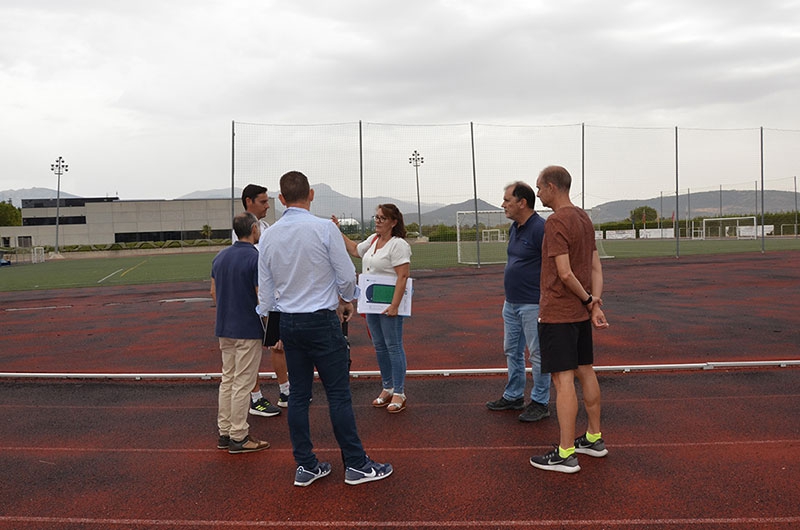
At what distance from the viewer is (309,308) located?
3645 mm

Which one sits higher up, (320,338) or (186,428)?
(320,338)

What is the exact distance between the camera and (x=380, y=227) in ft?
16.5

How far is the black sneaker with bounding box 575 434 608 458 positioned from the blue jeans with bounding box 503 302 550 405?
2.52ft

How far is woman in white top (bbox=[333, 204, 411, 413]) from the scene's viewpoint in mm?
4984

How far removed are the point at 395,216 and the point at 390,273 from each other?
0.48 meters

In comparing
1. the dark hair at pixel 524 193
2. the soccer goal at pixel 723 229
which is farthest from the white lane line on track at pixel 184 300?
the soccer goal at pixel 723 229

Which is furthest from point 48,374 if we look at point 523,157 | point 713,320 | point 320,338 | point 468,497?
point 523,157

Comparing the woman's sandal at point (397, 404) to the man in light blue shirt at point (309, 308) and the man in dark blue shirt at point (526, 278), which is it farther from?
the man in light blue shirt at point (309, 308)

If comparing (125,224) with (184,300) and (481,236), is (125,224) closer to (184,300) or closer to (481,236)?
(481,236)

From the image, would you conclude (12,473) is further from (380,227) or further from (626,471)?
(626,471)

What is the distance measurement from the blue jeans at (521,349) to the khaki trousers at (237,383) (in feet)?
6.72

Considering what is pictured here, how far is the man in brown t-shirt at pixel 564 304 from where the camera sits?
3.79 metres

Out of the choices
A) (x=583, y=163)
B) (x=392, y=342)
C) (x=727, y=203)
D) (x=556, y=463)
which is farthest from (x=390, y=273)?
(x=727, y=203)

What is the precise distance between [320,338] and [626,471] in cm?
210
